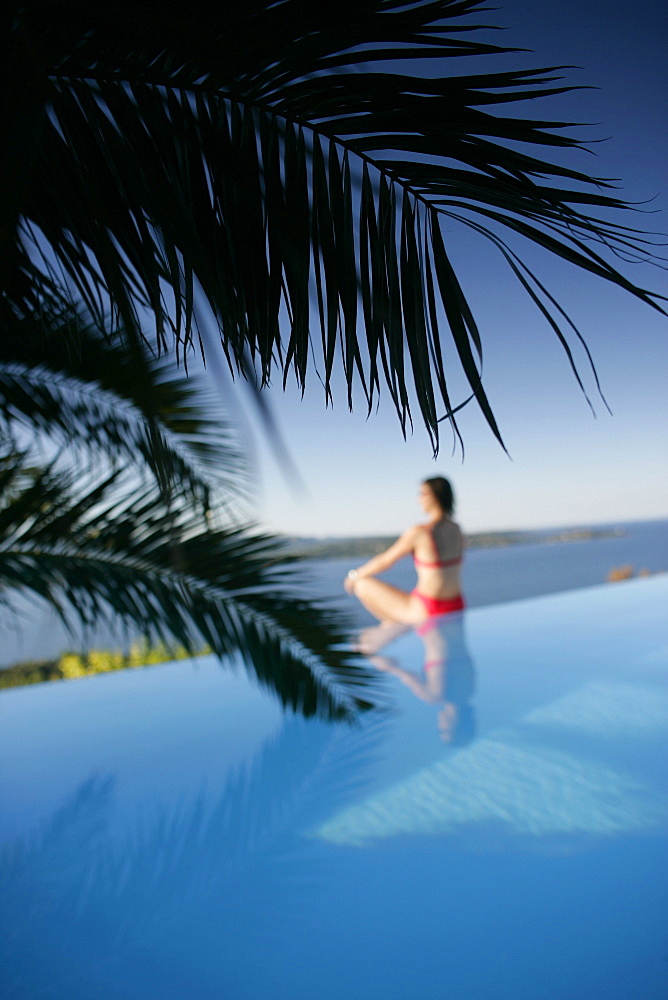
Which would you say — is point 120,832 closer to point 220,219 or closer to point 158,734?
point 158,734

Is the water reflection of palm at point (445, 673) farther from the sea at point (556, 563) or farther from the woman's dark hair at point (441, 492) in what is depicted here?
the sea at point (556, 563)

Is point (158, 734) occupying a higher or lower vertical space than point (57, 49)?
lower

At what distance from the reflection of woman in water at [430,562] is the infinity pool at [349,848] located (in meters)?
1.45

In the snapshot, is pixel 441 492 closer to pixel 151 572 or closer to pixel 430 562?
pixel 430 562

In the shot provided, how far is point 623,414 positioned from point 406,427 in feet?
42.5

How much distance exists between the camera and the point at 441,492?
523cm

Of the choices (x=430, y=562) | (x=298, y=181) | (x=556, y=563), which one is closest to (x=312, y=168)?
(x=298, y=181)

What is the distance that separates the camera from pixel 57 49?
0.73 meters

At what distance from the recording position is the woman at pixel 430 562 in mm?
5093

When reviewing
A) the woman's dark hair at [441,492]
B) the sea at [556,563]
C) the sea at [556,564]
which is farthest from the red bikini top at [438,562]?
the sea at [556,564]

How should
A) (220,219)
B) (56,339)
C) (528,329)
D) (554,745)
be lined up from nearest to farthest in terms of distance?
(220,219) → (56,339) → (554,745) → (528,329)

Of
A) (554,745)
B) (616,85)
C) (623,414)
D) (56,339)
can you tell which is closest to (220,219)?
(56,339)

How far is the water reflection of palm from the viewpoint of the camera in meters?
3.13

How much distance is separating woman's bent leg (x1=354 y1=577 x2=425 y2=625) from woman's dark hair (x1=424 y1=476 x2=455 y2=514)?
29.4 inches
